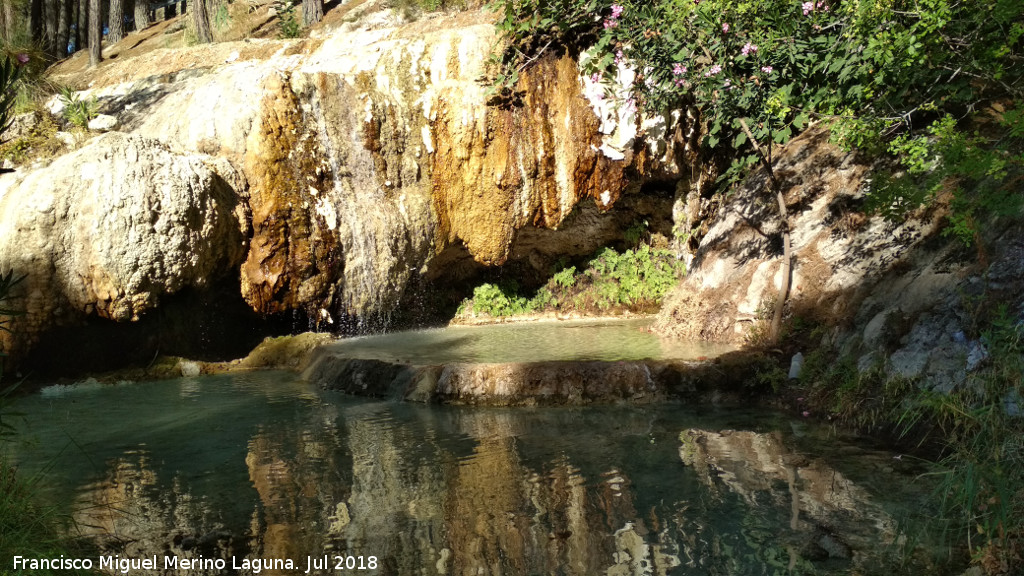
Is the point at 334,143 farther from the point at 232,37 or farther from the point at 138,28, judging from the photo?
the point at 138,28

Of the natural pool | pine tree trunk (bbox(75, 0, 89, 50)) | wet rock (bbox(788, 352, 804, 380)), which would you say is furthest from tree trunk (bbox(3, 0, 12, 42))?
wet rock (bbox(788, 352, 804, 380))

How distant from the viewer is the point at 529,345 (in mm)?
8781

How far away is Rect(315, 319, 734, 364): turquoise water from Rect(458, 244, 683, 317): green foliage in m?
A: 1.15

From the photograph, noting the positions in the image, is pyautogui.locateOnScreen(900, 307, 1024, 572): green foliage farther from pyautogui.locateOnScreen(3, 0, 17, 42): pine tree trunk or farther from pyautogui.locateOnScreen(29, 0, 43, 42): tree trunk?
pyautogui.locateOnScreen(29, 0, 43, 42): tree trunk

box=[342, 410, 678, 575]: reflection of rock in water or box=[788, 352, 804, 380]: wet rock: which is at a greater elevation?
box=[342, 410, 678, 575]: reflection of rock in water

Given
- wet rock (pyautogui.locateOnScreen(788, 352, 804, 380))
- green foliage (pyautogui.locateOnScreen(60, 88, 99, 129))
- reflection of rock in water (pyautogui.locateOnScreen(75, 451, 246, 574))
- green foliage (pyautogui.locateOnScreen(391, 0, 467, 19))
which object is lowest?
wet rock (pyautogui.locateOnScreen(788, 352, 804, 380))

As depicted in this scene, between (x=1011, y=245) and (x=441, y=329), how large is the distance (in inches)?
305

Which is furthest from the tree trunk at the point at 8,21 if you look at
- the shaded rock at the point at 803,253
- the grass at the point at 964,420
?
the grass at the point at 964,420

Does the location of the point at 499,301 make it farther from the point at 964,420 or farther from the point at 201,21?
the point at 201,21

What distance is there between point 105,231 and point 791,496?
8.27 m

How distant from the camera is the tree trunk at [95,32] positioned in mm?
18734

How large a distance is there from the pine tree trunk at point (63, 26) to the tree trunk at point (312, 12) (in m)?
9.01

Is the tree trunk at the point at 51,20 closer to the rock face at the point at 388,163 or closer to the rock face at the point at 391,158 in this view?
the rock face at the point at 388,163

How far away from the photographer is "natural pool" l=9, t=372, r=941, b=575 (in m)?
3.44
